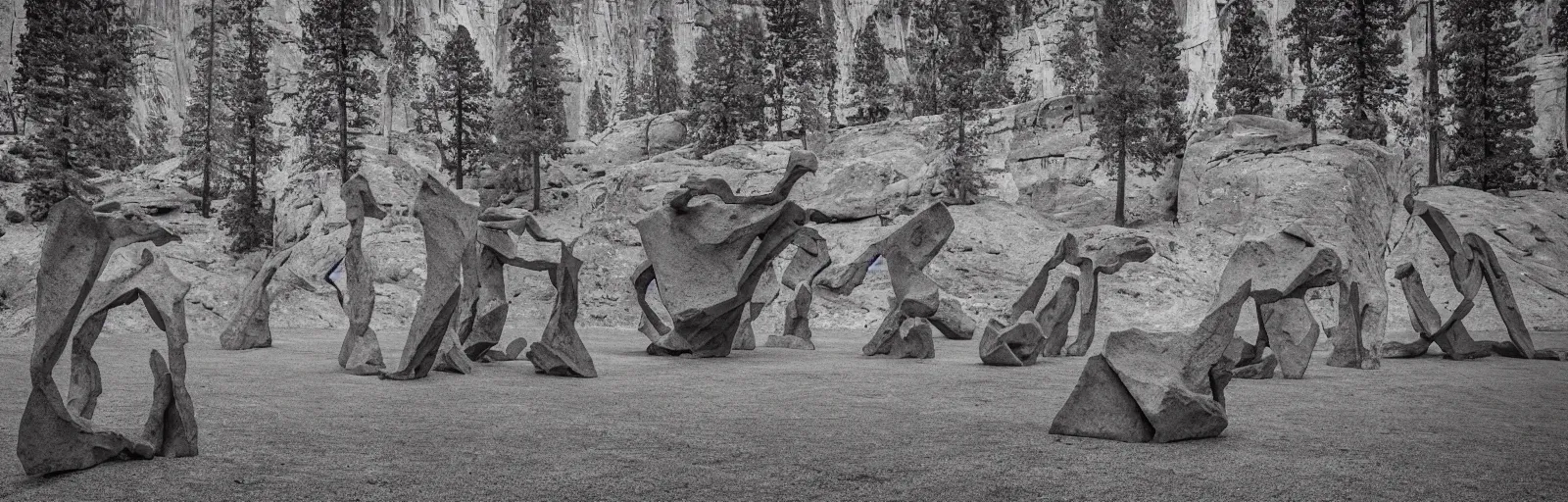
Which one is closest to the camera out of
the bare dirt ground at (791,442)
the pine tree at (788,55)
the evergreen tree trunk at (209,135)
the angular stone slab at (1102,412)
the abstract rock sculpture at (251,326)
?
the bare dirt ground at (791,442)

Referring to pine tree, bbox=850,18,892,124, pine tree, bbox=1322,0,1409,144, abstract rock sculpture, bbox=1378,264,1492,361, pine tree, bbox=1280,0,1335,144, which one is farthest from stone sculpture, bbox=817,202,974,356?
pine tree, bbox=850,18,892,124

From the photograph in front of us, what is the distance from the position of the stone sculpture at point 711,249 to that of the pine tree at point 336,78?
22.7 meters

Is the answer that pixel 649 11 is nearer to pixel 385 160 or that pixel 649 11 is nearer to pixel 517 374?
pixel 385 160

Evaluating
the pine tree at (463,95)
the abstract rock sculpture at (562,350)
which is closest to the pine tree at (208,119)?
the pine tree at (463,95)

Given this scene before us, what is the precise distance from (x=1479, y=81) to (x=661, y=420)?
121ft

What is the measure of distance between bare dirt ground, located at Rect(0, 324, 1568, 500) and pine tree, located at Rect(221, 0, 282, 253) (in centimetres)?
2616

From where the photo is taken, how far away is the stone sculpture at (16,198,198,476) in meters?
4.50

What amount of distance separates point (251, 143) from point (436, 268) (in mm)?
29939

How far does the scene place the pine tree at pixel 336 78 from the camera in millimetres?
32438

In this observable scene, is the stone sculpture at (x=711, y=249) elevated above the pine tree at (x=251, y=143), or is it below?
below

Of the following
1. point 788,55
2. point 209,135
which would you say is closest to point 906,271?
point 788,55

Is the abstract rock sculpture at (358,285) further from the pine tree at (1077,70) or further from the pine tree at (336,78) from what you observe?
the pine tree at (1077,70)

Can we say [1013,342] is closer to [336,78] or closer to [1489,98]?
[336,78]

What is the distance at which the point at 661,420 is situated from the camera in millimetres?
6566
